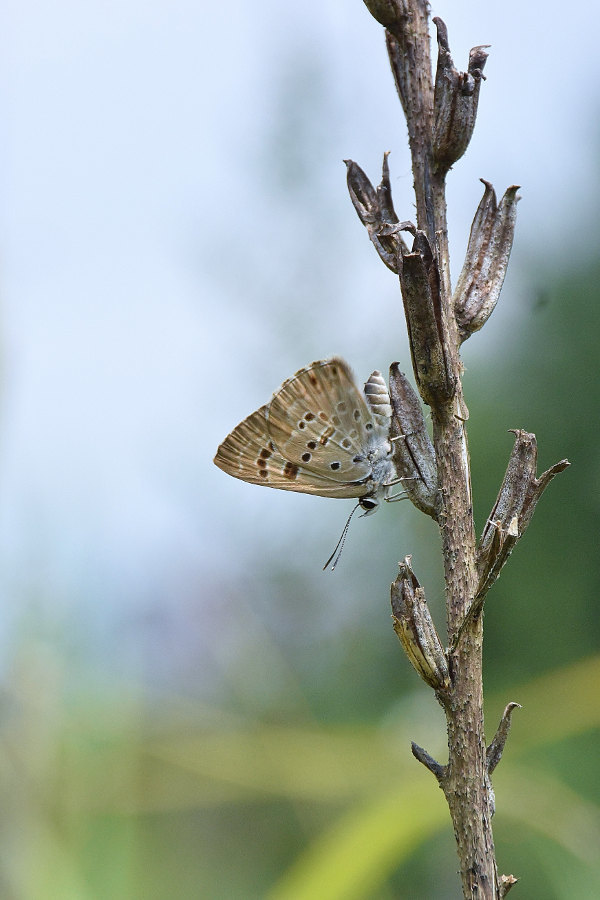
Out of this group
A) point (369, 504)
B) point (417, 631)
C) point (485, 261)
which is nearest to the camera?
point (417, 631)

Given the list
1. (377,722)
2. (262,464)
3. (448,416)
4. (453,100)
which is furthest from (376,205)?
(377,722)

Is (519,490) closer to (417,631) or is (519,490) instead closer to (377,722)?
(417,631)

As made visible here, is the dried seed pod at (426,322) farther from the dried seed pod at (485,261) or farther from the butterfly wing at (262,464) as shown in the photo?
the butterfly wing at (262,464)

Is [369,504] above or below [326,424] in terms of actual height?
below

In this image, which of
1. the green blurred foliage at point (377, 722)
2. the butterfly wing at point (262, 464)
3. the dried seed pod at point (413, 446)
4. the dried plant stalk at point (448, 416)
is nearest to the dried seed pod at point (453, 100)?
the dried plant stalk at point (448, 416)

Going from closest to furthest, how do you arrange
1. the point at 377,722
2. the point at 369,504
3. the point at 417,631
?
the point at 417,631 → the point at 369,504 → the point at 377,722

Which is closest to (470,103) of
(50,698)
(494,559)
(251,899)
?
(494,559)

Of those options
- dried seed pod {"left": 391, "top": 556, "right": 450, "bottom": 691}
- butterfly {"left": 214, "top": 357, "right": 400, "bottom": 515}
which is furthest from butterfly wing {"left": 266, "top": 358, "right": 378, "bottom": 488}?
dried seed pod {"left": 391, "top": 556, "right": 450, "bottom": 691}
